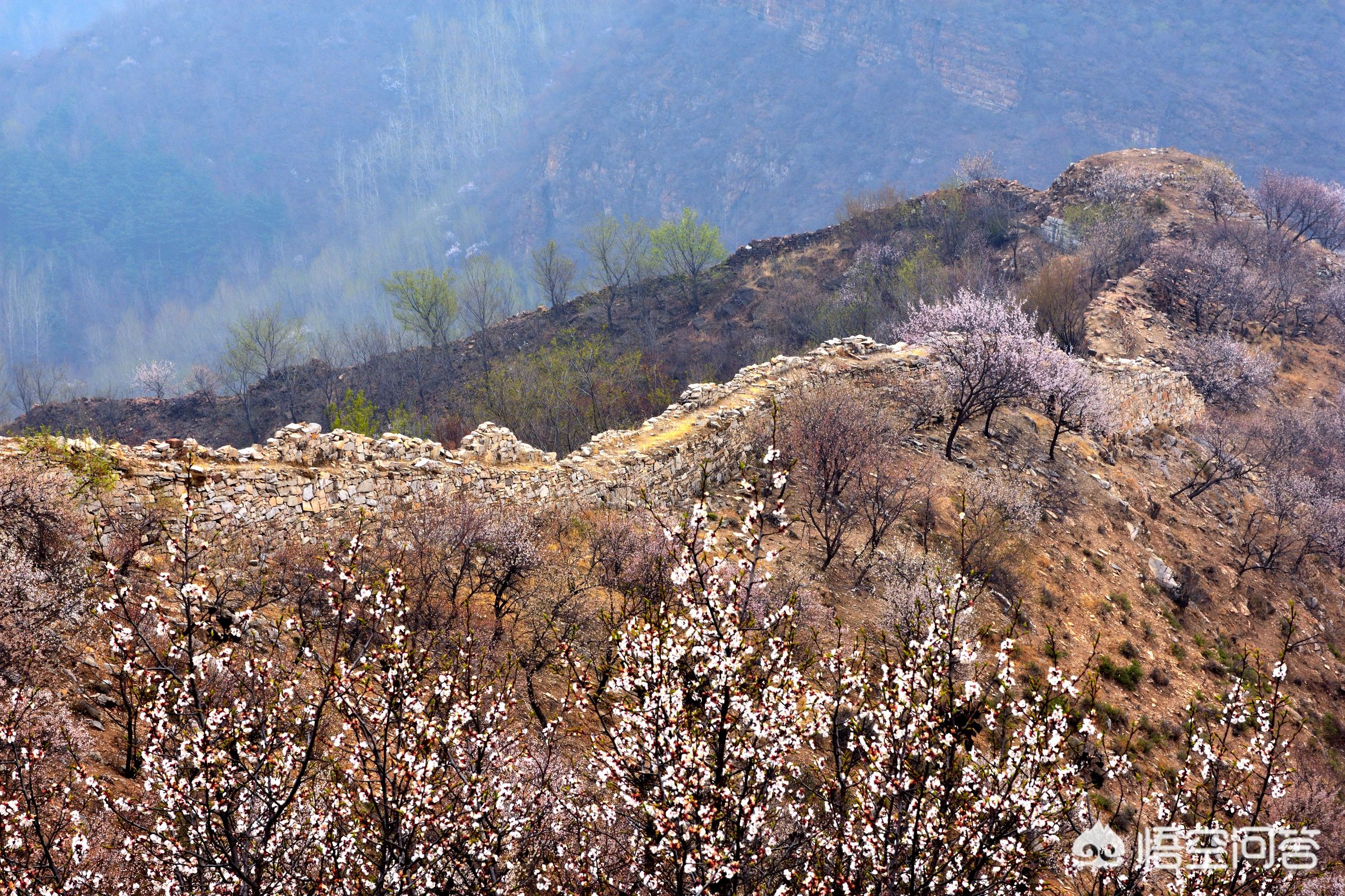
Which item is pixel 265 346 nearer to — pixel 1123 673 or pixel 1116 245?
pixel 1116 245

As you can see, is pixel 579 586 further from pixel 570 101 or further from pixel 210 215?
pixel 570 101

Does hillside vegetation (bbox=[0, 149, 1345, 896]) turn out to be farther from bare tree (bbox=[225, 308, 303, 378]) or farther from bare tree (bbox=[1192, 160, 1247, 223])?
bare tree (bbox=[225, 308, 303, 378])

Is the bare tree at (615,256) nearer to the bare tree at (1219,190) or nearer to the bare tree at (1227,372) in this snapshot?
the bare tree at (1227,372)

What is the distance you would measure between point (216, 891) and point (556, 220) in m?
169

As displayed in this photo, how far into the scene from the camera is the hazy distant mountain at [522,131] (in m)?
136

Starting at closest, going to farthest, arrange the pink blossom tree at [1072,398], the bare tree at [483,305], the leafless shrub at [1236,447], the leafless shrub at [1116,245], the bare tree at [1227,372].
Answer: the pink blossom tree at [1072,398] → the leafless shrub at [1236,447] → the bare tree at [1227,372] → the leafless shrub at [1116,245] → the bare tree at [483,305]

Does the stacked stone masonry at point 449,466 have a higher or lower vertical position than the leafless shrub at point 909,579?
higher

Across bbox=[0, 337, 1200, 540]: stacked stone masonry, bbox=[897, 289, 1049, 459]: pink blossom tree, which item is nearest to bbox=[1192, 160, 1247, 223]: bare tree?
bbox=[897, 289, 1049, 459]: pink blossom tree

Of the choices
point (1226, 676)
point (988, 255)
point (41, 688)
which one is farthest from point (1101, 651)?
point (988, 255)

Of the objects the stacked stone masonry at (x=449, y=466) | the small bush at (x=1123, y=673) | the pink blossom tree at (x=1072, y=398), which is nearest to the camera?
the stacked stone masonry at (x=449, y=466)

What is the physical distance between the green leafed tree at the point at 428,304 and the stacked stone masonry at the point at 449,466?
3914 cm

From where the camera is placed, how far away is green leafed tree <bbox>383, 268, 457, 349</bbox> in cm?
5581

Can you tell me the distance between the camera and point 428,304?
183 feet

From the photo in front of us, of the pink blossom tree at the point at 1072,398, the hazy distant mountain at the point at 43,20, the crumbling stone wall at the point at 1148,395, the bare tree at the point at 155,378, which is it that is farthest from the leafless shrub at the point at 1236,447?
the hazy distant mountain at the point at 43,20
